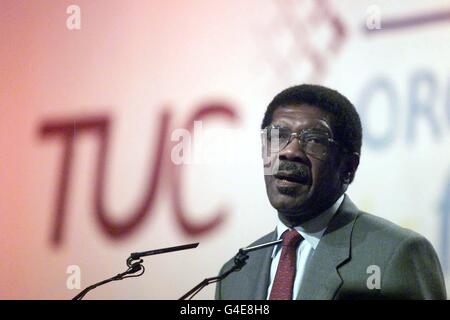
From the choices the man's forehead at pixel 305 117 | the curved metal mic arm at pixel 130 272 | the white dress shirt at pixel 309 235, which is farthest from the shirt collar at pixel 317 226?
the curved metal mic arm at pixel 130 272

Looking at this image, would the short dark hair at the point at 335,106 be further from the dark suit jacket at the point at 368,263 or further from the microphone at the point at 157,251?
the microphone at the point at 157,251

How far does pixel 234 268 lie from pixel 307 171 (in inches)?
14.2

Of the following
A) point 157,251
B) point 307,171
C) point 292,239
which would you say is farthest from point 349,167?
point 157,251

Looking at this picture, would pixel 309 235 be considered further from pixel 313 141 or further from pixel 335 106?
pixel 335 106

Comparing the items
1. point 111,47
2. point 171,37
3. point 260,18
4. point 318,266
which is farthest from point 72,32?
point 318,266

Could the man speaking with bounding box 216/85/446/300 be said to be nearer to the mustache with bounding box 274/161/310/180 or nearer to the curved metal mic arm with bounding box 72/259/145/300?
the mustache with bounding box 274/161/310/180

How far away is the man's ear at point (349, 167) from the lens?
5.89 ft

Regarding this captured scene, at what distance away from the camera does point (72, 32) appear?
77.7 inches

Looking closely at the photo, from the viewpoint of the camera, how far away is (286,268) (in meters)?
1.78

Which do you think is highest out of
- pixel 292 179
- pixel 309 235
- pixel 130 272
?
pixel 292 179

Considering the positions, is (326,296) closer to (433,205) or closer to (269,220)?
(269,220)

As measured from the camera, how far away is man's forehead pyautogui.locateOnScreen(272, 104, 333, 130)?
5.77 ft

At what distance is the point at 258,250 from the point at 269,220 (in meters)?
0.09

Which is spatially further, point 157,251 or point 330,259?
point 157,251
